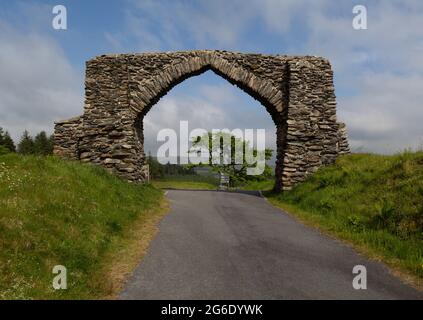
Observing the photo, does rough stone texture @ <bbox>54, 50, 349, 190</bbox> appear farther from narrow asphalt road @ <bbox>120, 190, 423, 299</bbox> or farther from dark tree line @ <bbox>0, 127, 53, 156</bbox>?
dark tree line @ <bbox>0, 127, 53, 156</bbox>

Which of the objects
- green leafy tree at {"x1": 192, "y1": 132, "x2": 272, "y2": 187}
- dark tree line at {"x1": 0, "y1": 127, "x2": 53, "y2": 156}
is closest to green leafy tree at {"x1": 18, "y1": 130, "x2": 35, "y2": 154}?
dark tree line at {"x1": 0, "y1": 127, "x2": 53, "y2": 156}

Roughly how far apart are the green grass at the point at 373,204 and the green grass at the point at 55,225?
20.9 feet

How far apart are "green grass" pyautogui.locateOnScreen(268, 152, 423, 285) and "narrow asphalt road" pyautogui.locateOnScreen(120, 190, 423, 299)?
735 mm

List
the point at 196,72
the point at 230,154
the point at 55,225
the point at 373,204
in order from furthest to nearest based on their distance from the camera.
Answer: the point at 230,154, the point at 196,72, the point at 373,204, the point at 55,225

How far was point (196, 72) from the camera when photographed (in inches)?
862

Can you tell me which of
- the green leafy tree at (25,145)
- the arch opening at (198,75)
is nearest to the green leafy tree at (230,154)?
the arch opening at (198,75)

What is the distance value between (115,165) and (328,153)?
11.3 meters

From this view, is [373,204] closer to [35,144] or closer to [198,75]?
[198,75]

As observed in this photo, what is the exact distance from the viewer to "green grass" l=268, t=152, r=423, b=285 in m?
9.89

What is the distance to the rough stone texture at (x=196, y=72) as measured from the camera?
21.2 meters

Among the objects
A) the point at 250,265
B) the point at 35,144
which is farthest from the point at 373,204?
the point at 35,144

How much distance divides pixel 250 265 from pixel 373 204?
6301 millimetres

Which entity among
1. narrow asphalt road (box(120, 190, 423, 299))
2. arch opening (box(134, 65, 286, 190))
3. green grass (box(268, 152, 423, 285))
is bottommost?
narrow asphalt road (box(120, 190, 423, 299))

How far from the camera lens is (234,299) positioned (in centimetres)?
678
